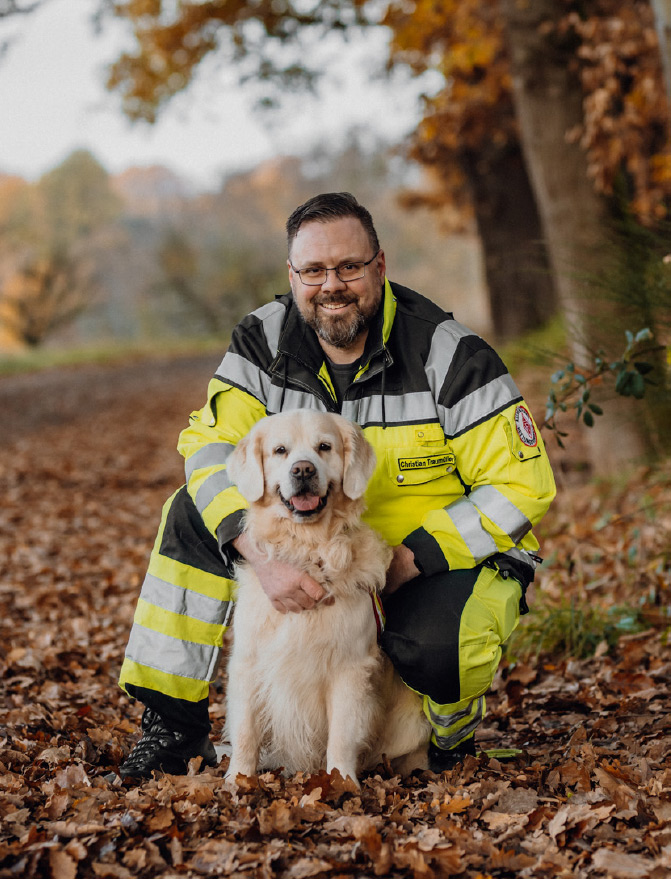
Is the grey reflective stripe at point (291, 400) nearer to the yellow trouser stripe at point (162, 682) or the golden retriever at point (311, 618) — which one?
the golden retriever at point (311, 618)

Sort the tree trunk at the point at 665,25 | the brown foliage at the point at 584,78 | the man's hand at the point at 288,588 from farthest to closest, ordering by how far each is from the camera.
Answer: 1. the brown foliage at the point at 584,78
2. the tree trunk at the point at 665,25
3. the man's hand at the point at 288,588

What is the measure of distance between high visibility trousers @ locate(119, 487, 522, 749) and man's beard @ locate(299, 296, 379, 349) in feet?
2.70

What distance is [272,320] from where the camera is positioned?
11.0ft

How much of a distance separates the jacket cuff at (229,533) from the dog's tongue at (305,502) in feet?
0.78

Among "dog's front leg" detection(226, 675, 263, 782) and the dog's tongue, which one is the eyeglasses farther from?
"dog's front leg" detection(226, 675, 263, 782)

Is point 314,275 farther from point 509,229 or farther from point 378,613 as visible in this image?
point 509,229

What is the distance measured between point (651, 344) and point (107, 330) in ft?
143

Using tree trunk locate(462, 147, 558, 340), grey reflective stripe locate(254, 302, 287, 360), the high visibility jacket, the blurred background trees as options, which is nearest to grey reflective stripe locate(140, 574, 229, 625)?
the high visibility jacket

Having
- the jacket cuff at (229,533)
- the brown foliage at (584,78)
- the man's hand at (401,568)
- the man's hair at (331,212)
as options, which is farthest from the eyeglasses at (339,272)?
the brown foliage at (584,78)

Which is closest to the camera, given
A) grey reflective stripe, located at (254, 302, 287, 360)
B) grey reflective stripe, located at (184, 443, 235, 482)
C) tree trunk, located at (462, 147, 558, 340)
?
grey reflective stripe, located at (184, 443, 235, 482)

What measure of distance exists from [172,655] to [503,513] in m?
1.30

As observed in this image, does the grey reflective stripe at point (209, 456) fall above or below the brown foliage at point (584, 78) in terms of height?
below

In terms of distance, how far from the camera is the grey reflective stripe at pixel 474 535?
9.47 ft

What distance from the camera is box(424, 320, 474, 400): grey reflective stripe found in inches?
120
